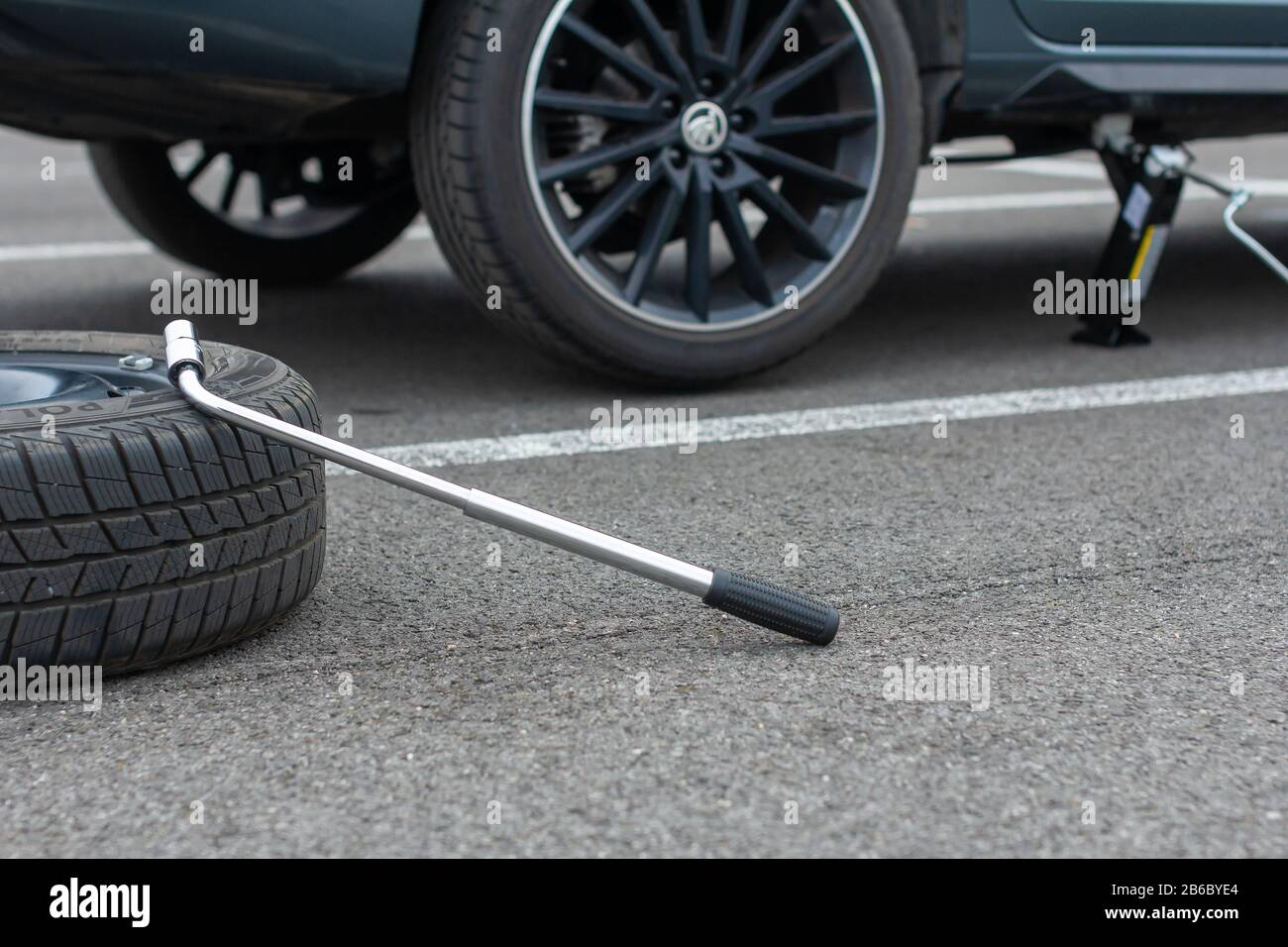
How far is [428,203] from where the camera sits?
2961mm

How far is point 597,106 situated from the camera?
2887 millimetres

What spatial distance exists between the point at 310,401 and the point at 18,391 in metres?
0.44

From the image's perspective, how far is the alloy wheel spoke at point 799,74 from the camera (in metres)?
2.99

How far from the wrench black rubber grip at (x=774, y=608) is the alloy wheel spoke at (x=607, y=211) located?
49.2 inches

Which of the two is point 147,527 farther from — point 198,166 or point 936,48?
point 198,166

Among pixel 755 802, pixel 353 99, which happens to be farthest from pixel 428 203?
pixel 755 802

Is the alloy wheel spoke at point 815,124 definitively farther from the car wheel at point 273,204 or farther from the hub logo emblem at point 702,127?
the car wheel at point 273,204

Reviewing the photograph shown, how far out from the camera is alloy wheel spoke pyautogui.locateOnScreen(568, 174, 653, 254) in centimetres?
289

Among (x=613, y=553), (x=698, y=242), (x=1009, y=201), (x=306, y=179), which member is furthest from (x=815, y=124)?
(x=1009, y=201)

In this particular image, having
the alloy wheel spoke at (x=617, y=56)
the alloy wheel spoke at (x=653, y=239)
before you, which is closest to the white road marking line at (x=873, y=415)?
the alloy wheel spoke at (x=653, y=239)

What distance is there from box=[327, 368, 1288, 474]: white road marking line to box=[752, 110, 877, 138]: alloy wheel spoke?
582mm

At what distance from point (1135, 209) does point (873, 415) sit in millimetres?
1065

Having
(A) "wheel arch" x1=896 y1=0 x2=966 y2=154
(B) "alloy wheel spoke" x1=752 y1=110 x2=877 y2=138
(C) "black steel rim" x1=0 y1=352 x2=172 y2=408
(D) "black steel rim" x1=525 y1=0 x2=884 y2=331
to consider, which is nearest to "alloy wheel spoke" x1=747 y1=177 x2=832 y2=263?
(D) "black steel rim" x1=525 y1=0 x2=884 y2=331
